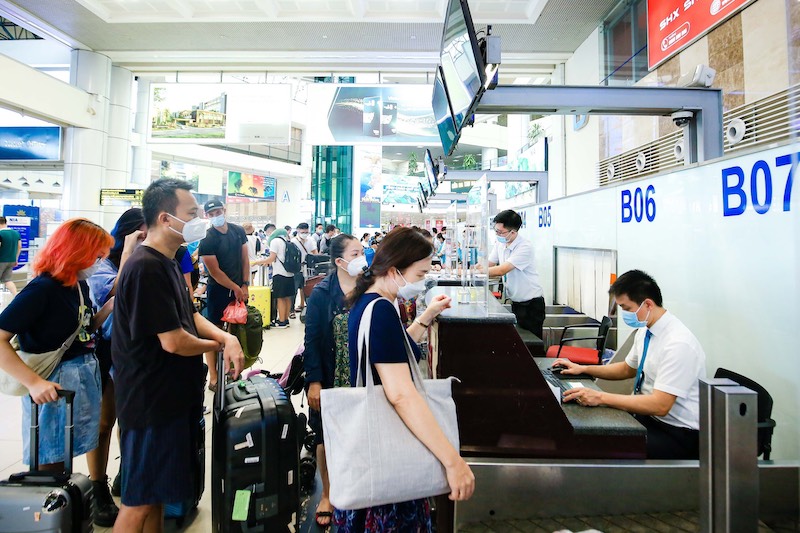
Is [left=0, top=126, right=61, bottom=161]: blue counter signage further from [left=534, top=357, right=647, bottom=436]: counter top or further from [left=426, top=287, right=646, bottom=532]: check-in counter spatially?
[left=534, top=357, right=647, bottom=436]: counter top

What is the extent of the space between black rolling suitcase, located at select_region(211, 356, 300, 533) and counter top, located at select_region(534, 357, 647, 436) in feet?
3.97

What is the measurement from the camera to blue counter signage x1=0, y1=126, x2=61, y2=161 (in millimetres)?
9172

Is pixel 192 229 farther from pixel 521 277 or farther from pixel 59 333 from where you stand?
pixel 521 277

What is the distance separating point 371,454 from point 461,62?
2.18 meters

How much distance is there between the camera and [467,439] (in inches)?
75.4

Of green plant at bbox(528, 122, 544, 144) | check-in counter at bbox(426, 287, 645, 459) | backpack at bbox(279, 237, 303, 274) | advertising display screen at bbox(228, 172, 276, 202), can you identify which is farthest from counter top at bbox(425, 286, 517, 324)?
advertising display screen at bbox(228, 172, 276, 202)

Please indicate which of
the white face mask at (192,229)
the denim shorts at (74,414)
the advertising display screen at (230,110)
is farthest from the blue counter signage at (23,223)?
the white face mask at (192,229)

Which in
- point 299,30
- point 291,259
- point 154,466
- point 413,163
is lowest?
point 154,466

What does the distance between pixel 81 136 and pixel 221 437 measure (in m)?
9.62

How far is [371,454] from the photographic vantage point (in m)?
1.23

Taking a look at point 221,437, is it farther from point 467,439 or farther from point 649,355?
point 649,355

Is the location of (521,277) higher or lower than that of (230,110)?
lower

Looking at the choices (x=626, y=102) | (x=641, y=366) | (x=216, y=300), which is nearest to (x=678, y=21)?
(x=626, y=102)

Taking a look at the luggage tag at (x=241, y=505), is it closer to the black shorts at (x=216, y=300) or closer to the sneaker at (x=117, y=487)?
the sneaker at (x=117, y=487)
